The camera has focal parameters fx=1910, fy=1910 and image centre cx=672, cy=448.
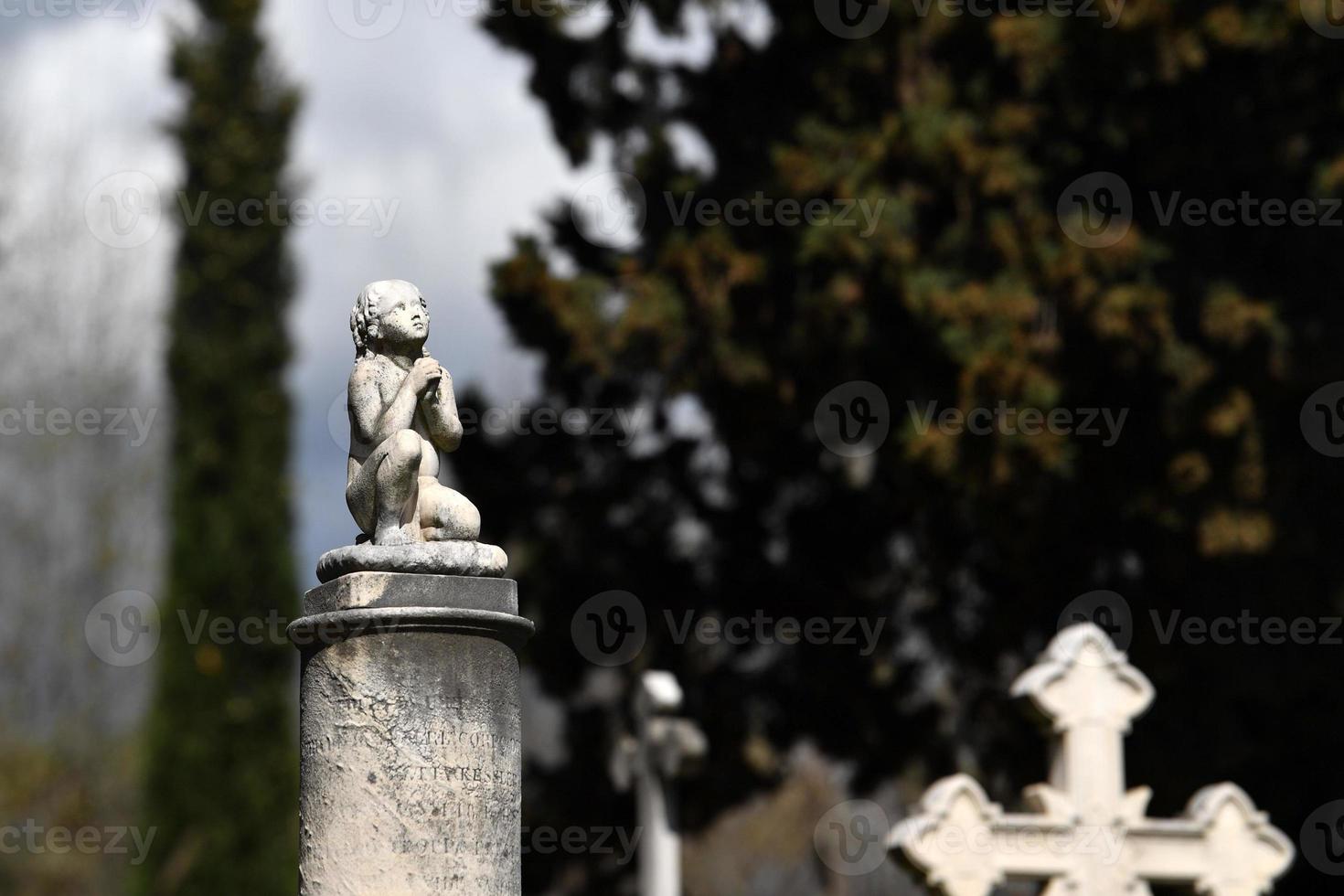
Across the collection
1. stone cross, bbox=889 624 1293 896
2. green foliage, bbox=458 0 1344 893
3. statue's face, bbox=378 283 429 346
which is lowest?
stone cross, bbox=889 624 1293 896

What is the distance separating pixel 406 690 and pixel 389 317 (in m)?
1.06

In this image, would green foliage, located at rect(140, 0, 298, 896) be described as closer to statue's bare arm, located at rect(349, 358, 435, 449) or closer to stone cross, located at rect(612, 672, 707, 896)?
stone cross, located at rect(612, 672, 707, 896)

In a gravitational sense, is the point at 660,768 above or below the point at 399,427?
above

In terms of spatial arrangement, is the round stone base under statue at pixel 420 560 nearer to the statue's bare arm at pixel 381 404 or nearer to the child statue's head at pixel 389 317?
the statue's bare arm at pixel 381 404

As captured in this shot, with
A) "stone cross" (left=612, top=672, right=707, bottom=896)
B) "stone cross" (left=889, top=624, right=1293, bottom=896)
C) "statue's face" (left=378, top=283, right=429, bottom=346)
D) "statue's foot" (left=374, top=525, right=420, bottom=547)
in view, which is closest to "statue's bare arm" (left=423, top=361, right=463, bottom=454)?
"statue's face" (left=378, top=283, right=429, bottom=346)

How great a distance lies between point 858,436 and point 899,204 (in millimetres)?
1589

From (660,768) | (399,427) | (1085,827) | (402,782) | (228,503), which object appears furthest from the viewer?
(228,503)

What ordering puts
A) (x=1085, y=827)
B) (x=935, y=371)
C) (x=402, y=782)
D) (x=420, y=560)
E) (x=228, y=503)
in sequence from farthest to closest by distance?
A: (x=228, y=503), (x=935, y=371), (x=1085, y=827), (x=420, y=560), (x=402, y=782)

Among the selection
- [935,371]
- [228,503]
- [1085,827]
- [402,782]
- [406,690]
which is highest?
[228,503]

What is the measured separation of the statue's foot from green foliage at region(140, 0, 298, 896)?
10.7 metres

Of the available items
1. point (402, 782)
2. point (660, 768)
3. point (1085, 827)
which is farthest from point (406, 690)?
point (660, 768)

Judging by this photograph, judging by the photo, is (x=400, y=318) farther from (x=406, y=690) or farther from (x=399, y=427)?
(x=406, y=690)

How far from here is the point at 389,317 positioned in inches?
210

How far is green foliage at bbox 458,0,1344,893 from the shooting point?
35.6 feet
